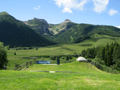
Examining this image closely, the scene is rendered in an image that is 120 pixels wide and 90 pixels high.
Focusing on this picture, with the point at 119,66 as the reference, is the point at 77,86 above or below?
above

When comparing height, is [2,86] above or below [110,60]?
above

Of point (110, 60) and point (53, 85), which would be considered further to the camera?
point (110, 60)

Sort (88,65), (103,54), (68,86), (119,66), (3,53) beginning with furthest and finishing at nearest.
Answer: (103,54) < (119,66) < (3,53) < (88,65) < (68,86)

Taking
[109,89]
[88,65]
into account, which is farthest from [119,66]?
[109,89]

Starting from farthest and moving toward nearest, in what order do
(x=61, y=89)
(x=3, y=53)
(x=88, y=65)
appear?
1. (x=3, y=53)
2. (x=88, y=65)
3. (x=61, y=89)

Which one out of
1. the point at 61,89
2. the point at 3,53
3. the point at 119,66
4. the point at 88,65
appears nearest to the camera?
the point at 61,89

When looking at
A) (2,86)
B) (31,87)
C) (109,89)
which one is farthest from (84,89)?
(2,86)

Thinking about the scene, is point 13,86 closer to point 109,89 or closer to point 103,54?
point 109,89

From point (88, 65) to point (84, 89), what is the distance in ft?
80.5

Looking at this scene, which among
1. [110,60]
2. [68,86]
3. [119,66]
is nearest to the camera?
[68,86]

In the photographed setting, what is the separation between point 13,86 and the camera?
11422 mm

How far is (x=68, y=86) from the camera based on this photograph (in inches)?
469

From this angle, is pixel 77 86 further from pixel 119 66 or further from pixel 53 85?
pixel 119 66

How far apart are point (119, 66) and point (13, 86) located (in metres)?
→ 84.2
